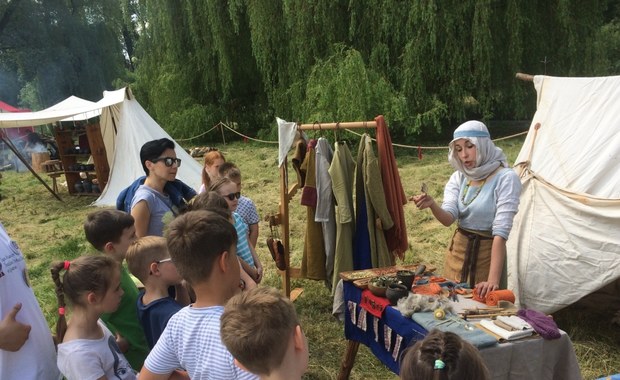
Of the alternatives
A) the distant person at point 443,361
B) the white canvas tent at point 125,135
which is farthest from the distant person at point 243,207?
the white canvas tent at point 125,135

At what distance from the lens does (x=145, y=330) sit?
2.11 metres

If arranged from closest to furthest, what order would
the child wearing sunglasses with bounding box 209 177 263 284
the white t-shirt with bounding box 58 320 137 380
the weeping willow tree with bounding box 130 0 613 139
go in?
1. the white t-shirt with bounding box 58 320 137 380
2. the child wearing sunglasses with bounding box 209 177 263 284
3. the weeping willow tree with bounding box 130 0 613 139

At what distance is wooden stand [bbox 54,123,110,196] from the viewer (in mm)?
10250

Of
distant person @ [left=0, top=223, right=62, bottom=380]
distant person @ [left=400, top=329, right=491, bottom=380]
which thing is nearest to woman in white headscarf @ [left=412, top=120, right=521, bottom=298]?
distant person @ [left=400, top=329, right=491, bottom=380]

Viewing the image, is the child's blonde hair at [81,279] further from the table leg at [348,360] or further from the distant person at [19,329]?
the table leg at [348,360]

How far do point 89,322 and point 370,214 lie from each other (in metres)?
2.30

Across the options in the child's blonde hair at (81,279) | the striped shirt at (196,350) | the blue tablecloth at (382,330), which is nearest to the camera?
the striped shirt at (196,350)

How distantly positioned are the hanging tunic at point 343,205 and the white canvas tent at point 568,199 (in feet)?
4.38

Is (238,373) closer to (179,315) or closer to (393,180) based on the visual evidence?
(179,315)

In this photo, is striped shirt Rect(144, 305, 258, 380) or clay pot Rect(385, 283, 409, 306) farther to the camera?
clay pot Rect(385, 283, 409, 306)

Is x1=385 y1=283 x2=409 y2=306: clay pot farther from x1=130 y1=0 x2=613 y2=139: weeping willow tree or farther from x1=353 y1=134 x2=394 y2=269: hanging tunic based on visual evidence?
x1=130 y1=0 x2=613 y2=139: weeping willow tree

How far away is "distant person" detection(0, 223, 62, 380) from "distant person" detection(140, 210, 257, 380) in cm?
46

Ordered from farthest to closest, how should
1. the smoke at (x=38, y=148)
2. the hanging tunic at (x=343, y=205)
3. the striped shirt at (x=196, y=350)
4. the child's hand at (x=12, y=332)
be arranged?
the smoke at (x=38, y=148) < the hanging tunic at (x=343, y=205) < the child's hand at (x=12, y=332) < the striped shirt at (x=196, y=350)

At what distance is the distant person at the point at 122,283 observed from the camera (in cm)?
220
